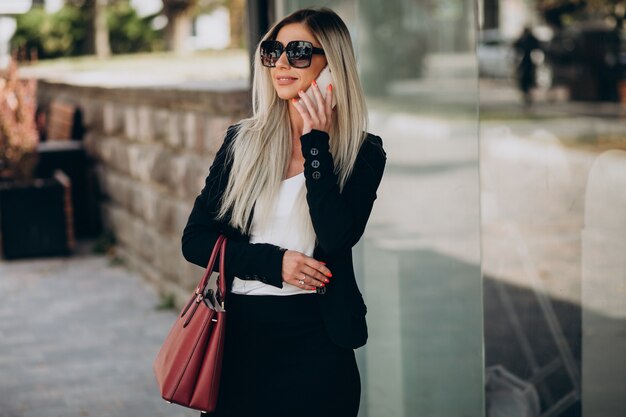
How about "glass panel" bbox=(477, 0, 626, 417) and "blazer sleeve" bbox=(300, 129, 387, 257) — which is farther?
"glass panel" bbox=(477, 0, 626, 417)

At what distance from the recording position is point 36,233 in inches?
388

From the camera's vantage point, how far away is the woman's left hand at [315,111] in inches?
104

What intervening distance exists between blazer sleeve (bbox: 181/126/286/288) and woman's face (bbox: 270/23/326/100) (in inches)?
8.7

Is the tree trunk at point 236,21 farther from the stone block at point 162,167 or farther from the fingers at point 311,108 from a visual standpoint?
the fingers at point 311,108

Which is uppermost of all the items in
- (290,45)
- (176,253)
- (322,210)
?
(290,45)

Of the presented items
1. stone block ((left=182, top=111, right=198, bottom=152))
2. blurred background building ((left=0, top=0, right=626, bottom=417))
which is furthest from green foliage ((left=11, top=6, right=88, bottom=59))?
blurred background building ((left=0, top=0, right=626, bottom=417))

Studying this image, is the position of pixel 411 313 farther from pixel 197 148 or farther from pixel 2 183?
pixel 2 183

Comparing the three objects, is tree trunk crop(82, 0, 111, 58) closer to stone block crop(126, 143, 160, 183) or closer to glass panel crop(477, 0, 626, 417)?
stone block crop(126, 143, 160, 183)

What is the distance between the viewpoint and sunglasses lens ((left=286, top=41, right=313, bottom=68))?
270cm

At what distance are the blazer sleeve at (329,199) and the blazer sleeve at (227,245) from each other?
0.48ft

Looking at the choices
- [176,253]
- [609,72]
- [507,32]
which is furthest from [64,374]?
[507,32]

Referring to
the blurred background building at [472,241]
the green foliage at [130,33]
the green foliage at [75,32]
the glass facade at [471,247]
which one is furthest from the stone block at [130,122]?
the green foliage at [130,33]

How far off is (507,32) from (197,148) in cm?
1988

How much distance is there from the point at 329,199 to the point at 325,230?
8 centimetres
